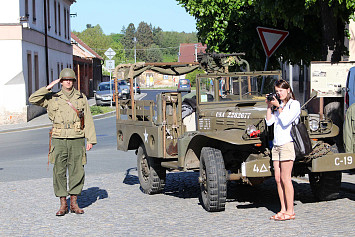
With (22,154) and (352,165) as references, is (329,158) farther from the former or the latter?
(22,154)

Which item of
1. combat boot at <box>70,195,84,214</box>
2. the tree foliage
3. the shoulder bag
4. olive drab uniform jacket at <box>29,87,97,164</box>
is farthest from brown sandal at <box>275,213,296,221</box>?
the tree foliage

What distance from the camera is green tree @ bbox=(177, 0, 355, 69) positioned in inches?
510

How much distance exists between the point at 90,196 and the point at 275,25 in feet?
19.9

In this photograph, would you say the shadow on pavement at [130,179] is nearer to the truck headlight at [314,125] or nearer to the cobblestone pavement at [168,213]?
the cobblestone pavement at [168,213]

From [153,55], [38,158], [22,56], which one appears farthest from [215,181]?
[153,55]

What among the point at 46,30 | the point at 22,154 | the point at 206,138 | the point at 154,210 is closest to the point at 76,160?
the point at 154,210

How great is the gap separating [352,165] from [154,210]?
107 inches

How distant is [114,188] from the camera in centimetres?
1092

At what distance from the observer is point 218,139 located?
830cm

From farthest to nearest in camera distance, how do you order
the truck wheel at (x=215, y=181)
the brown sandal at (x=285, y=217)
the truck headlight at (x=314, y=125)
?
the truck headlight at (x=314, y=125) → the truck wheel at (x=215, y=181) → the brown sandal at (x=285, y=217)

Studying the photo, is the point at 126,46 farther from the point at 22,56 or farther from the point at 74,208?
the point at 74,208

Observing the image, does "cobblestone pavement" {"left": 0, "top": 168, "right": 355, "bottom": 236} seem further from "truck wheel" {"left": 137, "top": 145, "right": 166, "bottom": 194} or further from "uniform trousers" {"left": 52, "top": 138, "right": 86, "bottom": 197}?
"uniform trousers" {"left": 52, "top": 138, "right": 86, "bottom": 197}

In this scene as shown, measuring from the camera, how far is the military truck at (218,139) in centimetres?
832

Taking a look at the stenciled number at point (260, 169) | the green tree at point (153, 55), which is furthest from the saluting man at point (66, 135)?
the green tree at point (153, 55)
